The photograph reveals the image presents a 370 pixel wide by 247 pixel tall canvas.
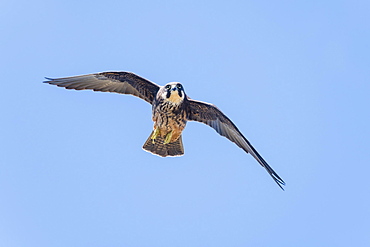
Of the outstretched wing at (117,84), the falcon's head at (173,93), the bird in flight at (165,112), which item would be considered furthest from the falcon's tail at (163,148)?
the falcon's head at (173,93)

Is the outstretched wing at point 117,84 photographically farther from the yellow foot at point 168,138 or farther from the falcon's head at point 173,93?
the yellow foot at point 168,138

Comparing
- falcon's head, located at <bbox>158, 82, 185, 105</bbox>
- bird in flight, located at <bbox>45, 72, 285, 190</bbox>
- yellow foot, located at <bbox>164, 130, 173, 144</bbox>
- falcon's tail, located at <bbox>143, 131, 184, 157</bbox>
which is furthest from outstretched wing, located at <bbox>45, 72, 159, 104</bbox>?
falcon's tail, located at <bbox>143, 131, 184, 157</bbox>

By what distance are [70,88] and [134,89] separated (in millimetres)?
1613

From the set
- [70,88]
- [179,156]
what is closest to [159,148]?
[179,156]

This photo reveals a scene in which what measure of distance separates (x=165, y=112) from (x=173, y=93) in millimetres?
585

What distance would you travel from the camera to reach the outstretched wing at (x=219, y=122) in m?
16.8

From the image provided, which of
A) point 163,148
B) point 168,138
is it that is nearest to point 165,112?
point 168,138

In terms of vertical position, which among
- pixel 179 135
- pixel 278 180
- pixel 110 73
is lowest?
pixel 278 180

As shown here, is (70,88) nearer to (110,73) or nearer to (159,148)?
(110,73)

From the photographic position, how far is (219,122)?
56.0 ft

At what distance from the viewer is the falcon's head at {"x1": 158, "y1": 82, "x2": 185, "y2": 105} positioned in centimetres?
1573

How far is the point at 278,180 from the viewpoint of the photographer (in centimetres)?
1605

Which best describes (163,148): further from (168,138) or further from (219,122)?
(219,122)

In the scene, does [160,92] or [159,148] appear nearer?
[160,92]
